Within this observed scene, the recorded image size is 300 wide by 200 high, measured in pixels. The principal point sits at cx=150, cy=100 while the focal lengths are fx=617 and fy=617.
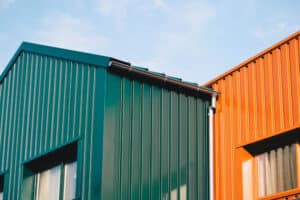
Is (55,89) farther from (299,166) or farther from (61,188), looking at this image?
(299,166)

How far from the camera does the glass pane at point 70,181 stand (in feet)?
37.9

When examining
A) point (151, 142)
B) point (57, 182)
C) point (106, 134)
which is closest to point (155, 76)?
point (151, 142)

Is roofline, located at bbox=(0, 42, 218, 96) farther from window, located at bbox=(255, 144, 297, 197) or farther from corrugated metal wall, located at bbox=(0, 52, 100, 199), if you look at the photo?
window, located at bbox=(255, 144, 297, 197)

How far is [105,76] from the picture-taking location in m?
11.0

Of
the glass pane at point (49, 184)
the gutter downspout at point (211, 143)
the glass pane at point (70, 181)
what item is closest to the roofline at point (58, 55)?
the glass pane at point (70, 181)

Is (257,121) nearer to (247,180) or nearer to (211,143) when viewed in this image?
(247,180)

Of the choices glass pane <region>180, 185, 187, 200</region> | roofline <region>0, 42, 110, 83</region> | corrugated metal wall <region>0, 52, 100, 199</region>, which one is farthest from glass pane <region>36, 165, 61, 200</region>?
glass pane <region>180, 185, 187, 200</region>

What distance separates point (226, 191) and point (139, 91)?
2508mm

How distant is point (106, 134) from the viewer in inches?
418

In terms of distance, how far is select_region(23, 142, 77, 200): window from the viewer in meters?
11.8

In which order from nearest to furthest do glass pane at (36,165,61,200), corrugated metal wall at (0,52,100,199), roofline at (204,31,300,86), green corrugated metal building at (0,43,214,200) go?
green corrugated metal building at (0,43,214,200)
roofline at (204,31,300,86)
corrugated metal wall at (0,52,100,199)
glass pane at (36,165,61,200)

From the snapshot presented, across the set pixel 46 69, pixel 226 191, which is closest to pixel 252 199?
pixel 226 191

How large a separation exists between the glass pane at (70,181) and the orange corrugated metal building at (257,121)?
2.72m

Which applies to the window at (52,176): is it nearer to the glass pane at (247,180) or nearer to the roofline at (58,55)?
the roofline at (58,55)
